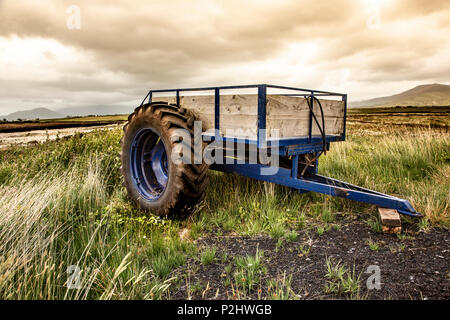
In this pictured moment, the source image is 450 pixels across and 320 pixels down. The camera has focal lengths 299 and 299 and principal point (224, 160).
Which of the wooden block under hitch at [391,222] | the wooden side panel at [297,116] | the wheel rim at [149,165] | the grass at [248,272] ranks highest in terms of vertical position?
the wooden side panel at [297,116]

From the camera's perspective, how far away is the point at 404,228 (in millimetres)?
3539

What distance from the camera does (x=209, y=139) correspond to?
3822mm

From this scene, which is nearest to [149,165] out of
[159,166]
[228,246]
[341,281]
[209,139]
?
[159,166]

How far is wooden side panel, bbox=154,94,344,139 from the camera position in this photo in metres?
3.33

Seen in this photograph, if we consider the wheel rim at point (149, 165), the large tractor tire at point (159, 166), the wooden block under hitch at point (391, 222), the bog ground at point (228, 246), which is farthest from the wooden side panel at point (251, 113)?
the wooden block under hitch at point (391, 222)

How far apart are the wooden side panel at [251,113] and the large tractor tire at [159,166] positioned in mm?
223

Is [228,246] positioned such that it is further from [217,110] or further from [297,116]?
[297,116]

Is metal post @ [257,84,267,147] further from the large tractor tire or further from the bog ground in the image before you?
the bog ground

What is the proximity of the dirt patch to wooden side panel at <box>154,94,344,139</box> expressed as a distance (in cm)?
126

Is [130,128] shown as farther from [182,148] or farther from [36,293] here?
[36,293]

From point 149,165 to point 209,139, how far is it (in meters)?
1.44

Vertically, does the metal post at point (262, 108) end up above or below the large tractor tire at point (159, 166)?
above

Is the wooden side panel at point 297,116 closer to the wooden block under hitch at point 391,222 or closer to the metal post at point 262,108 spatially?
the metal post at point 262,108

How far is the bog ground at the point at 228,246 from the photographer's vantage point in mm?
2406
